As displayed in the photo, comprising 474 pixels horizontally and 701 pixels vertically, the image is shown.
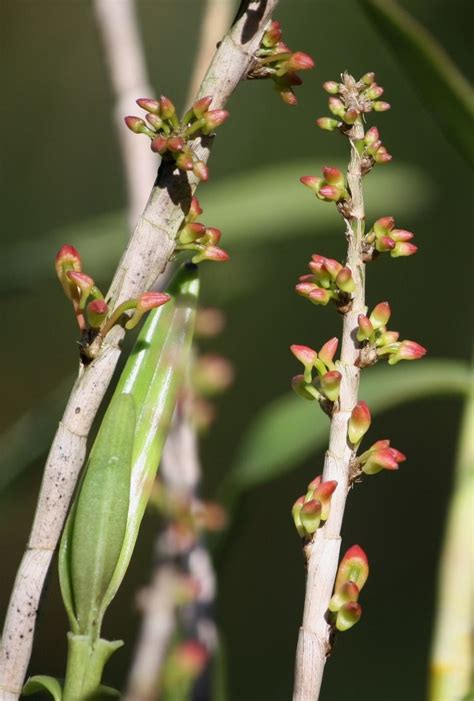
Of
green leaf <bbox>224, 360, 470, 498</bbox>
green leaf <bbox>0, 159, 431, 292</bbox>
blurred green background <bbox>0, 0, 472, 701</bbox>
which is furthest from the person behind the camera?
blurred green background <bbox>0, 0, 472, 701</bbox>

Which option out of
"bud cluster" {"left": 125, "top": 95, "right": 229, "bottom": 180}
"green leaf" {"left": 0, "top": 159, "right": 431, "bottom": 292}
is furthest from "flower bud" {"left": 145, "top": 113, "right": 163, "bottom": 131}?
"green leaf" {"left": 0, "top": 159, "right": 431, "bottom": 292}

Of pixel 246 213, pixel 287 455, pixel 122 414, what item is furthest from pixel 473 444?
pixel 246 213

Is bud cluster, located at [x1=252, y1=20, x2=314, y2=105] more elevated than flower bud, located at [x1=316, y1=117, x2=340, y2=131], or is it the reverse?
bud cluster, located at [x1=252, y1=20, x2=314, y2=105]

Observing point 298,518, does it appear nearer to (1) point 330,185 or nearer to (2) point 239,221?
(1) point 330,185

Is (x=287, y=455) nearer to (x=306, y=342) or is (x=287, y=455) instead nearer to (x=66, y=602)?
(x=66, y=602)

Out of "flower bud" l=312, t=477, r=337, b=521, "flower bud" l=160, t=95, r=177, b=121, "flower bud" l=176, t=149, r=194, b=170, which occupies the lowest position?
"flower bud" l=312, t=477, r=337, b=521

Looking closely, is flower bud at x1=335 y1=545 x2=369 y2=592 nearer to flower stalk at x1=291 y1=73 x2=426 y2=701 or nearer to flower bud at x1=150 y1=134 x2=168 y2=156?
flower stalk at x1=291 y1=73 x2=426 y2=701
